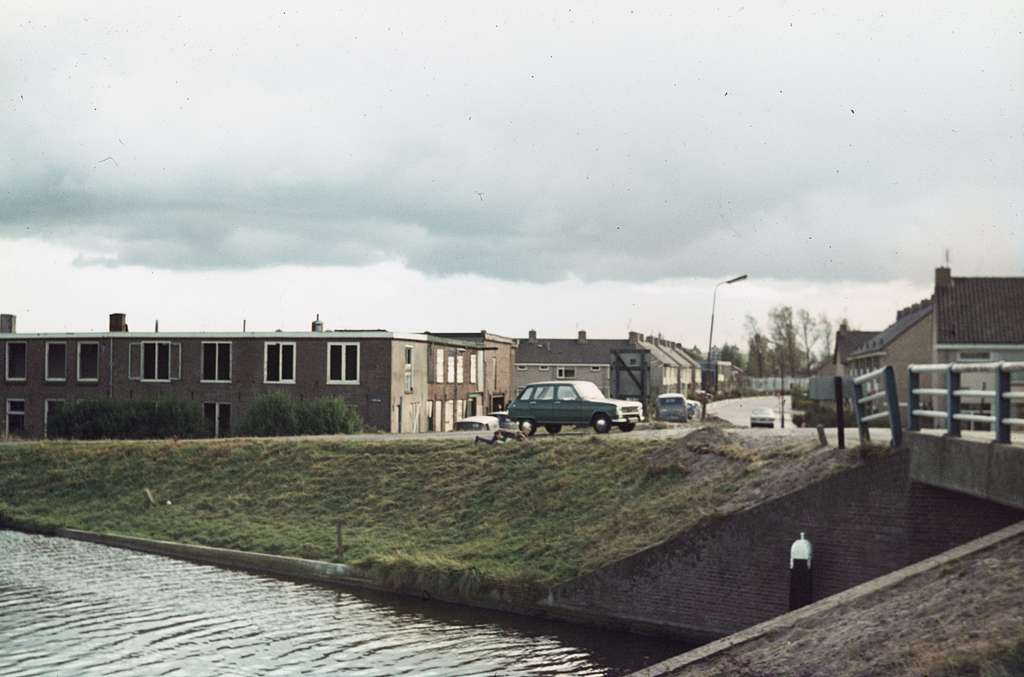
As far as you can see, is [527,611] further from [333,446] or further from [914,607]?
[333,446]

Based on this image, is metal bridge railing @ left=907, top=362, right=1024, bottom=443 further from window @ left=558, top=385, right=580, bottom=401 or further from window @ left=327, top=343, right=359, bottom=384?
window @ left=327, top=343, right=359, bottom=384

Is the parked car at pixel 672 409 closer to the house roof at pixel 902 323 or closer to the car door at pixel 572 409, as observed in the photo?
the house roof at pixel 902 323

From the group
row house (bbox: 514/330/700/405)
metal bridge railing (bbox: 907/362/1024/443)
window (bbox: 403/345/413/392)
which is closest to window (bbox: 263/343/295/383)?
window (bbox: 403/345/413/392)

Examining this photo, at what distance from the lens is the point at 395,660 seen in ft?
53.9

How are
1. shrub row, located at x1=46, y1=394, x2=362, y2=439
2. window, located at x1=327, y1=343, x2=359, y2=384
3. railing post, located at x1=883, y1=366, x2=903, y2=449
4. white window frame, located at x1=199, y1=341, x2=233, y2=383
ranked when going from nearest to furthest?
railing post, located at x1=883, y1=366, x2=903, y2=449 → shrub row, located at x1=46, y1=394, x2=362, y2=439 → window, located at x1=327, y1=343, x2=359, y2=384 → white window frame, located at x1=199, y1=341, x2=233, y2=383

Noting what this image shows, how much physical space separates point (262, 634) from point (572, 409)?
53.6 feet

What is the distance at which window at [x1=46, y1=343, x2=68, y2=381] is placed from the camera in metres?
53.9

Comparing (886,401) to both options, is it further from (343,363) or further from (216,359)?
(216,359)

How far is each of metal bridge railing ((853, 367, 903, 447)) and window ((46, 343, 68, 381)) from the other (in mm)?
45304

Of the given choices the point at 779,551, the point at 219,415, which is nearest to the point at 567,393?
the point at 779,551

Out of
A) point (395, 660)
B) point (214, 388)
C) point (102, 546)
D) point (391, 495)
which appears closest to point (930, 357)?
point (214, 388)

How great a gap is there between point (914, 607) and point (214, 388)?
1720 inches

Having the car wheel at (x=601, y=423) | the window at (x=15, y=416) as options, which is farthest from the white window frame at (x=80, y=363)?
the car wheel at (x=601, y=423)

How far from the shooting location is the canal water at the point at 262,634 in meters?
16.1
